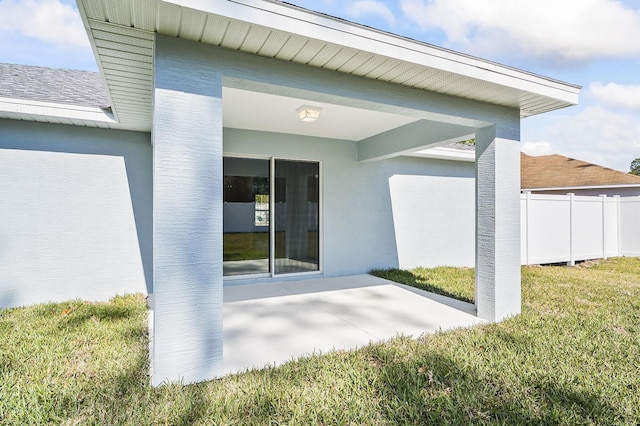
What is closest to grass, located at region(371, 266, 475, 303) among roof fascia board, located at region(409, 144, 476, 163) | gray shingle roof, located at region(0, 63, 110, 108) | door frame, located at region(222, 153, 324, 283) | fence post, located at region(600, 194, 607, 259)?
door frame, located at region(222, 153, 324, 283)

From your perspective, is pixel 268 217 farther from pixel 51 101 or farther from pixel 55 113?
pixel 51 101

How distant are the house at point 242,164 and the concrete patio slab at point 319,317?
20.0 inches

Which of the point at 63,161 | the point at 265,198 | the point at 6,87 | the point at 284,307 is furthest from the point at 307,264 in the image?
the point at 6,87

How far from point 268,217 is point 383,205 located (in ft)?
8.73

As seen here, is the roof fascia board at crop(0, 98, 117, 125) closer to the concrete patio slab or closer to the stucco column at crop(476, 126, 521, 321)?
the concrete patio slab

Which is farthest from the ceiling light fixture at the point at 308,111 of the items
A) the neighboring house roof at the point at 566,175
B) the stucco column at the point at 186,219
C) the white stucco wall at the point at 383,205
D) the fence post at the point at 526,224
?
the neighboring house roof at the point at 566,175

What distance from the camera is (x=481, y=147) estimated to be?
434 centimetres

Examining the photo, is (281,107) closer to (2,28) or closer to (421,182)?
(421,182)

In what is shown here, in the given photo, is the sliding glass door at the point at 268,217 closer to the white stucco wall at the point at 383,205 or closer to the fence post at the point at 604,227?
the white stucco wall at the point at 383,205

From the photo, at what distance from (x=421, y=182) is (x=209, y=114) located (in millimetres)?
6266

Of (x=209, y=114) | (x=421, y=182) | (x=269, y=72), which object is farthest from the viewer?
(x=421, y=182)

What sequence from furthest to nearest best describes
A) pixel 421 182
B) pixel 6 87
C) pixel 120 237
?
pixel 421 182
pixel 120 237
pixel 6 87

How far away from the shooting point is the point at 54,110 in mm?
4535

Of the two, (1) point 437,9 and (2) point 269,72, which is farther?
(1) point 437,9
